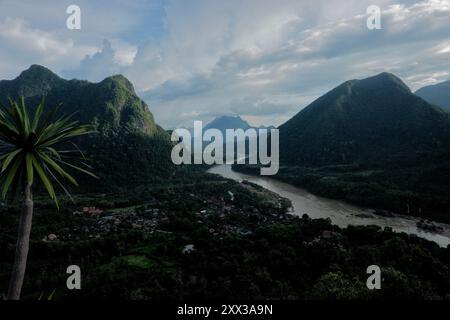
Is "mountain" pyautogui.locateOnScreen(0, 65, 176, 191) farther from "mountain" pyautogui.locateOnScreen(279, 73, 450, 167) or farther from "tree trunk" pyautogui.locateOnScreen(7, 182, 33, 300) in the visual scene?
"tree trunk" pyautogui.locateOnScreen(7, 182, 33, 300)

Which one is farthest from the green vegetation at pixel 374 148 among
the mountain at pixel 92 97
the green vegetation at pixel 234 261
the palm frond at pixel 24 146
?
the mountain at pixel 92 97

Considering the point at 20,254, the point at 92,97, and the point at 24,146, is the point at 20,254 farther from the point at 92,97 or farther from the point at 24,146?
the point at 92,97

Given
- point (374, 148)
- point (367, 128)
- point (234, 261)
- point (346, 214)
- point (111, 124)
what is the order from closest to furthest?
1. point (234, 261)
2. point (346, 214)
3. point (374, 148)
4. point (111, 124)
5. point (367, 128)

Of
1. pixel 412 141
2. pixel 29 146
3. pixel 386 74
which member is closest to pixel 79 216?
pixel 29 146

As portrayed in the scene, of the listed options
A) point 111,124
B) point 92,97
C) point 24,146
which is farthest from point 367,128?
point 24,146

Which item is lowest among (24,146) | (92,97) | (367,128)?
(24,146)
